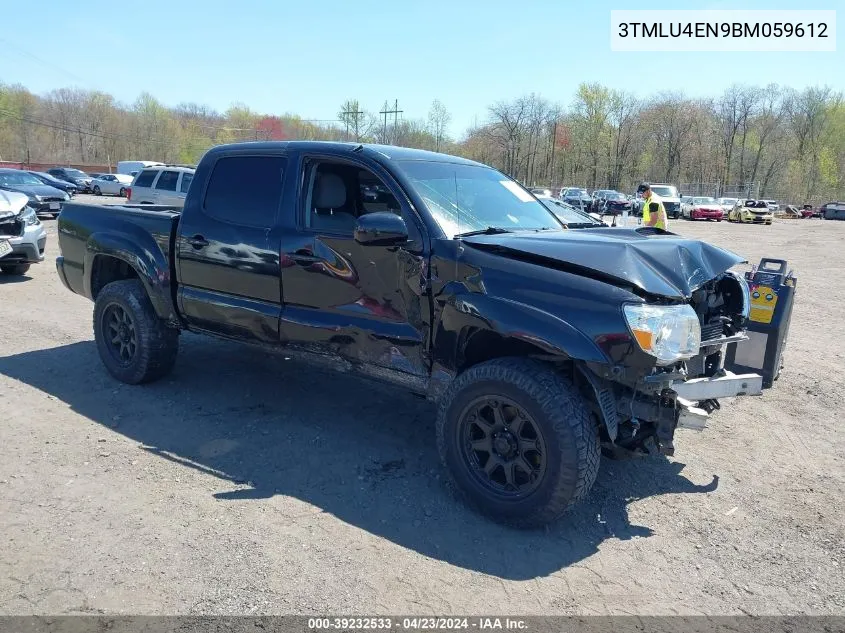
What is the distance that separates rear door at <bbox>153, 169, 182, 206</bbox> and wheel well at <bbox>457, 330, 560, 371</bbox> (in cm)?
1357

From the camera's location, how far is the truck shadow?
11.1 feet

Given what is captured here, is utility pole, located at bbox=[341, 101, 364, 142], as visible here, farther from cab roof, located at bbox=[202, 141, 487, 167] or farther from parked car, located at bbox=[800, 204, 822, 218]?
cab roof, located at bbox=[202, 141, 487, 167]

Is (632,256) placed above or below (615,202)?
above

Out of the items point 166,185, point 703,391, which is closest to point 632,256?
point 703,391

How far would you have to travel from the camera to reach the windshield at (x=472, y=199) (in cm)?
392

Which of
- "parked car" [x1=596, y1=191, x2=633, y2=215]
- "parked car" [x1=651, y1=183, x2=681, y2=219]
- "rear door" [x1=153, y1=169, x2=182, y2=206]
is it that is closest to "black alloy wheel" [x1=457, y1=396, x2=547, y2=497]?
"rear door" [x1=153, y1=169, x2=182, y2=206]

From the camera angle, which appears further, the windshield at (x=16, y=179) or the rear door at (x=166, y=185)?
the windshield at (x=16, y=179)

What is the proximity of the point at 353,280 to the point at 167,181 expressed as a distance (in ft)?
44.3

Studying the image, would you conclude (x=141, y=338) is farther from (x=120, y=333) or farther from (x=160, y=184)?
(x=160, y=184)

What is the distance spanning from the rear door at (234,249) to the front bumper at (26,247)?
6249 millimetres

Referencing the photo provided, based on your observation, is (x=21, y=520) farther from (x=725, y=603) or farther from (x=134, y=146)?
(x=134, y=146)

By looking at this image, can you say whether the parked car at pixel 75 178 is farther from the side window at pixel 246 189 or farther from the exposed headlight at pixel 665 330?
the exposed headlight at pixel 665 330

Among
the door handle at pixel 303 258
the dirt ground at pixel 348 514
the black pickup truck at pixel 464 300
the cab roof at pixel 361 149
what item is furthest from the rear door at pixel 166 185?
the door handle at pixel 303 258

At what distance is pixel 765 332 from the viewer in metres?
4.36
